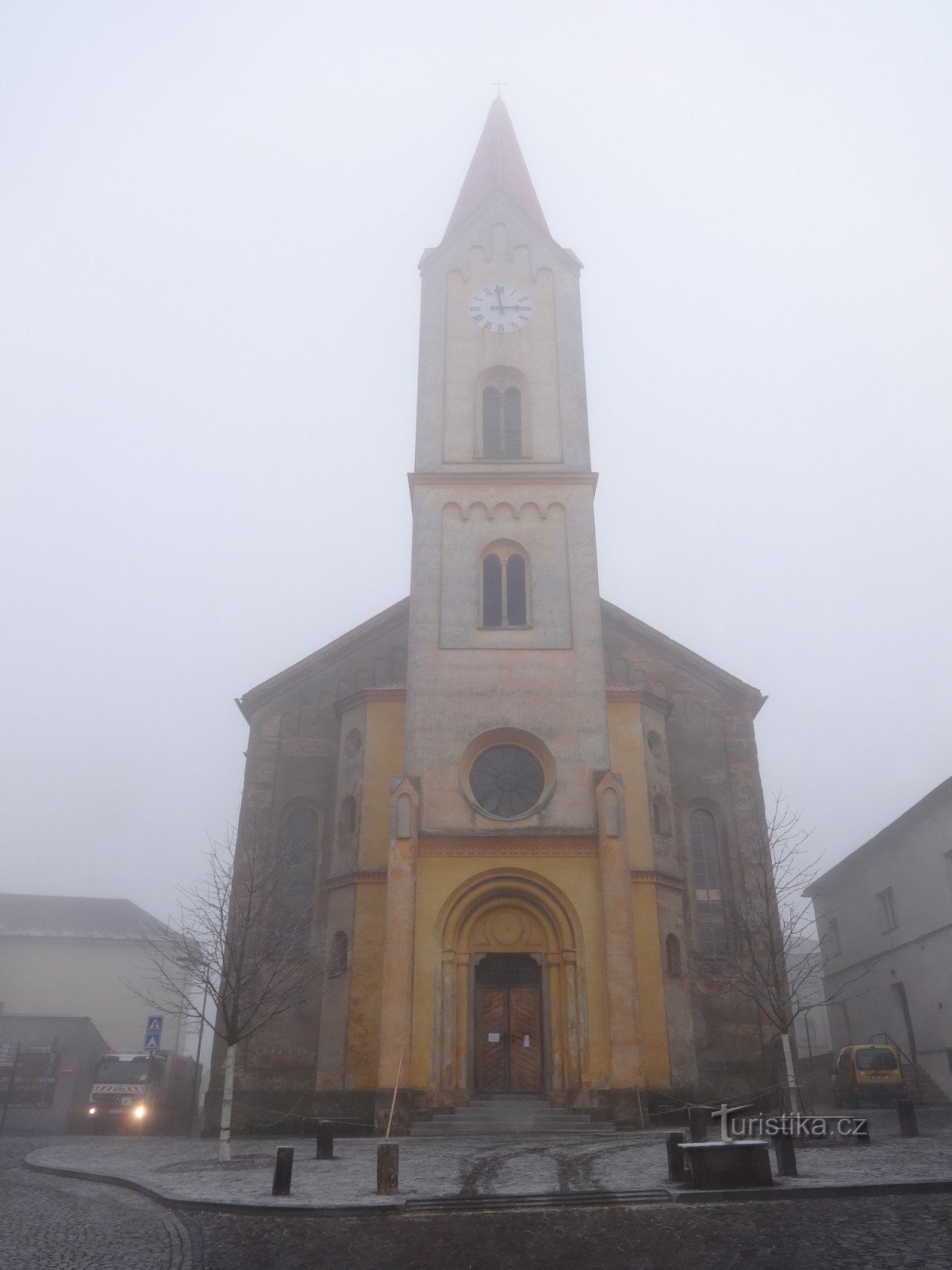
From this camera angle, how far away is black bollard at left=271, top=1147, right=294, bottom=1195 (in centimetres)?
1215

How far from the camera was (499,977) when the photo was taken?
22.9 metres

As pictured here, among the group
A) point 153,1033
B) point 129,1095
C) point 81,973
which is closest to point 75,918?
point 81,973

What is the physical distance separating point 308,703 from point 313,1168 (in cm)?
1529

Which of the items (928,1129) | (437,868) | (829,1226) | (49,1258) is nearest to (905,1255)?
(829,1226)

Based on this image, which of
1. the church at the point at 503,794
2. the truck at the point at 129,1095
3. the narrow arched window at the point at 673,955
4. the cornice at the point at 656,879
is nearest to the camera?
the church at the point at 503,794

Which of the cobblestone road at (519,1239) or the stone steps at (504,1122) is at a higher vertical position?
the stone steps at (504,1122)

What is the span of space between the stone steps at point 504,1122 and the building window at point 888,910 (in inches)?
729

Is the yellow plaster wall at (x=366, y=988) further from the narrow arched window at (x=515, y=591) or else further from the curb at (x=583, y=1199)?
the curb at (x=583, y=1199)

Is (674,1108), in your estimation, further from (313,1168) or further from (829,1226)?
(829,1226)

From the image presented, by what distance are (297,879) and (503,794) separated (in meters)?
6.81

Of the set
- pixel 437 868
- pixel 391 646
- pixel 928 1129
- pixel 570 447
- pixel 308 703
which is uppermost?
pixel 570 447

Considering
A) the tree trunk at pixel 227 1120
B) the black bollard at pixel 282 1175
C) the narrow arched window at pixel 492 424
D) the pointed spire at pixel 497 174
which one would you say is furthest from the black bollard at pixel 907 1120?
the pointed spire at pixel 497 174

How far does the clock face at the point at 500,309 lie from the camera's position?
99.4ft

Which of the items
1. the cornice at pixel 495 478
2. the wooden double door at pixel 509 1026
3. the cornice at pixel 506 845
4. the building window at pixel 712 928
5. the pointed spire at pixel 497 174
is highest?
the pointed spire at pixel 497 174
